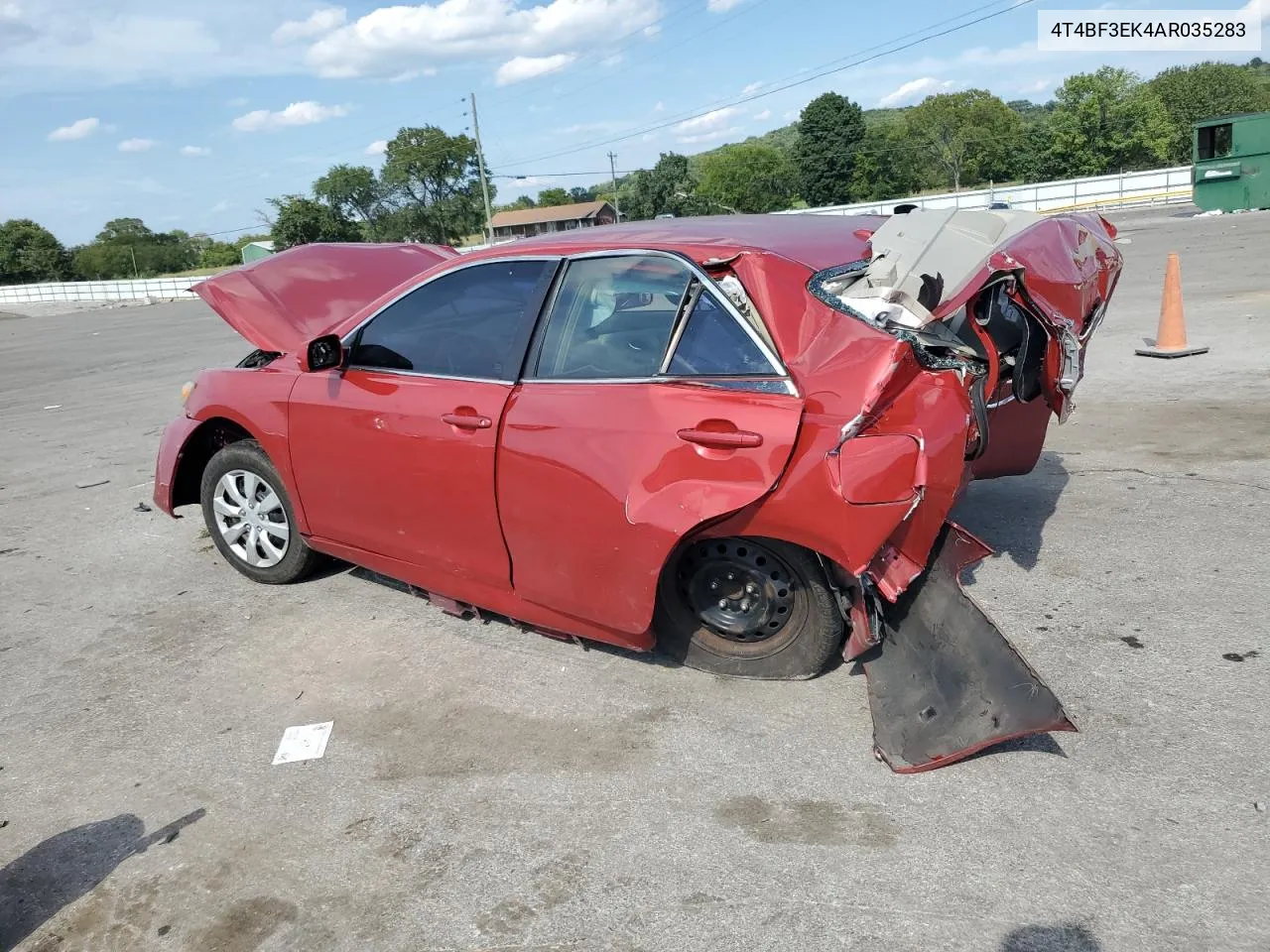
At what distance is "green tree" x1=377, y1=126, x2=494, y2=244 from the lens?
9419 cm

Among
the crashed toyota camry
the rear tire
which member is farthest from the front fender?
the rear tire

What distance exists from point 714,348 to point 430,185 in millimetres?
99508

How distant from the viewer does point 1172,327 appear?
8844 millimetres

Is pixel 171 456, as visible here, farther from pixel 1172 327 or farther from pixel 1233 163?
pixel 1233 163

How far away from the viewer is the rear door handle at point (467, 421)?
12.4ft

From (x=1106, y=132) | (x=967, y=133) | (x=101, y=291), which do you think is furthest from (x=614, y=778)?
(x=967, y=133)

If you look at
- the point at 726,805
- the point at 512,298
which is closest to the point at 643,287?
the point at 512,298

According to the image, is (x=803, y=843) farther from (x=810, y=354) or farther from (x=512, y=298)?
(x=512, y=298)

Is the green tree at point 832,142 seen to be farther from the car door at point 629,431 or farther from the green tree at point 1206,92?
the car door at point 629,431

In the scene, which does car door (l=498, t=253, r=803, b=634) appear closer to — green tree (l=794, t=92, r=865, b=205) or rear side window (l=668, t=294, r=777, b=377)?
rear side window (l=668, t=294, r=777, b=377)

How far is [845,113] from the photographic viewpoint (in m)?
84.1

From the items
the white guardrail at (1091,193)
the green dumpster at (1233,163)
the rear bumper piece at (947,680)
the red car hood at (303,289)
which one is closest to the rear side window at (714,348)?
the rear bumper piece at (947,680)

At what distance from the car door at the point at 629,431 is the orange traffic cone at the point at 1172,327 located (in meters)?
6.96

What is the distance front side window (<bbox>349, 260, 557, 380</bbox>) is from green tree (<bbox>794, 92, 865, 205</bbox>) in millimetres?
84747
